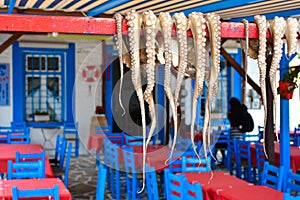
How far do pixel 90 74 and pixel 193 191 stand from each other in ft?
30.3

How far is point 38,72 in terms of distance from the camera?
1255 cm

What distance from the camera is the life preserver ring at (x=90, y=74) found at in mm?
12766

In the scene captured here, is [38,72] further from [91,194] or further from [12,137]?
[91,194]

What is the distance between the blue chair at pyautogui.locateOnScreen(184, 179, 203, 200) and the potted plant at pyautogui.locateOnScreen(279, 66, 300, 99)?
8.84 ft

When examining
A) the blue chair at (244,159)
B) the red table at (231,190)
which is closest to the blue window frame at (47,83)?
the blue chair at (244,159)

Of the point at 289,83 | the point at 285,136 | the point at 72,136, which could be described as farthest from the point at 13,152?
the point at 72,136

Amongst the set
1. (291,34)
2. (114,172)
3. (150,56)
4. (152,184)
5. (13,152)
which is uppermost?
(291,34)

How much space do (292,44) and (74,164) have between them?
31.1ft

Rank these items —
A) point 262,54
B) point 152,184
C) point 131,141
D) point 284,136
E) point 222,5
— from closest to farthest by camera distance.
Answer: point 262,54, point 152,184, point 222,5, point 284,136, point 131,141

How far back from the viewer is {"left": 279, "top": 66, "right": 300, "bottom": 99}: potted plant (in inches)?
245

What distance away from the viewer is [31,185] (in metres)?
4.88

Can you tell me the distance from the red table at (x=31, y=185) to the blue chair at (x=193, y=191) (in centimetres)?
113

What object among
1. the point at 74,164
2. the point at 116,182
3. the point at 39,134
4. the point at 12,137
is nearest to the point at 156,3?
the point at 116,182

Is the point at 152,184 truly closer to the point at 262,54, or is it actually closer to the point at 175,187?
the point at 175,187
